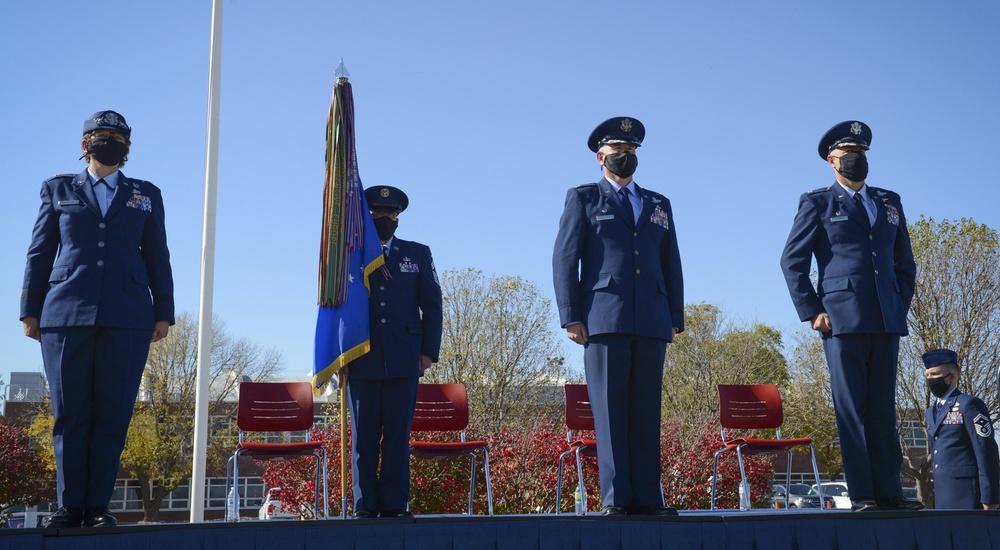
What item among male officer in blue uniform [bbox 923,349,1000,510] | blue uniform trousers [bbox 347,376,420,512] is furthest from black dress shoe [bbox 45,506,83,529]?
male officer in blue uniform [bbox 923,349,1000,510]

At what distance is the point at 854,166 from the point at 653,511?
245cm

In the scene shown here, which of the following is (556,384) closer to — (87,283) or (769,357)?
(769,357)

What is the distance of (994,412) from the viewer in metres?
20.4

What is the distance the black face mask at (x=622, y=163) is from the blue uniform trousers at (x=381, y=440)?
1761 mm

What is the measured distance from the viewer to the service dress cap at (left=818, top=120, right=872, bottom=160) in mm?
5332

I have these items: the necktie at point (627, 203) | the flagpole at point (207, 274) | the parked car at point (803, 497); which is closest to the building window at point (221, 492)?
the parked car at point (803, 497)

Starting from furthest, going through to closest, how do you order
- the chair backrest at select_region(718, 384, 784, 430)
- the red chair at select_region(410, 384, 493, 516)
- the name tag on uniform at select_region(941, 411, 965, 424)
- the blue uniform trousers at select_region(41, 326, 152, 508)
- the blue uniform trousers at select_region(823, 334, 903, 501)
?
the chair backrest at select_region(718, 384, 784, 430)
the red chair at select_region(410, 384, 493, 516)
the name tag on uniform at select_region(941, 411, 965, 424)
the blue uniform trousers at select_region(823, 334, 903, 501)
the blue uniform trousers at select_region(41, 326, 152, 508)

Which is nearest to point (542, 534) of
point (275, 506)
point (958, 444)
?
point (958, 444)

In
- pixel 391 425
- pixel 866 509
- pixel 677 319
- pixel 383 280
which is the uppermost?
pixel 383 280

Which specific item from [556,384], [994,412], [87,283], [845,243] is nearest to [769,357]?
[556,384]

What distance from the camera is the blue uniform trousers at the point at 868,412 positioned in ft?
16.3

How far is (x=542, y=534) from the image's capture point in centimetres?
410

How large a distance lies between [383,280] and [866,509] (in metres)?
3.13

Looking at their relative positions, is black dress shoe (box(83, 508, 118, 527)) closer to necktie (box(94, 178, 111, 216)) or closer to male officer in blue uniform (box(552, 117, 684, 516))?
necktie (box(94, 178, 111, 216))
